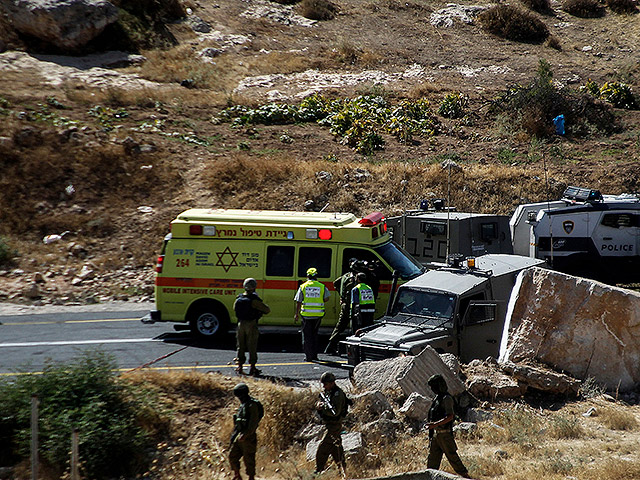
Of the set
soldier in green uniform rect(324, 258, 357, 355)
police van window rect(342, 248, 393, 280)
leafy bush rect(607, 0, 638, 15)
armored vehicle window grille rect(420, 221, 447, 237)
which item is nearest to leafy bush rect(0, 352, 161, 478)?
soldier in green uniform rect(324, 258, 357, 355)

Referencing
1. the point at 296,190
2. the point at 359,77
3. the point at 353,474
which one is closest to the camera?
the point at 353,474

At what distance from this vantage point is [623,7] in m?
44.1

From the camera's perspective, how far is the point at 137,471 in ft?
29.0

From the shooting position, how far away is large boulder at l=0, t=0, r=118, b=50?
32.4 meters

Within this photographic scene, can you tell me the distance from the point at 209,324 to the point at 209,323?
22mm

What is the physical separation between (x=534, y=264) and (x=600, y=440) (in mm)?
4779

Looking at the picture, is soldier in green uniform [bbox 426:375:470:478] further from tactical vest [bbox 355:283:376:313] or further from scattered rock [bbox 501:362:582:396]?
tactical vest [bbox 355:283:376:313]

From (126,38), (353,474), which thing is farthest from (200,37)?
(353,474)

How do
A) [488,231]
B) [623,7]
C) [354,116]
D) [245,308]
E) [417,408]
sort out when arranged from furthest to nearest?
[623,7], [354,116], [488,231], [245,308], [417,408]

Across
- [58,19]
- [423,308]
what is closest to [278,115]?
[58,19]

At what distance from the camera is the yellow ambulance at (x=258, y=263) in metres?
13.1

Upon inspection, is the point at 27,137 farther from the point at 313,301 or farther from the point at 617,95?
the point at 617,95

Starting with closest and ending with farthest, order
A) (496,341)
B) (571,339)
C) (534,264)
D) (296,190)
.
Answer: (571,339), (496,341), (534,264), (296,190)

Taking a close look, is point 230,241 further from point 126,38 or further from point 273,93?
point 126,38
